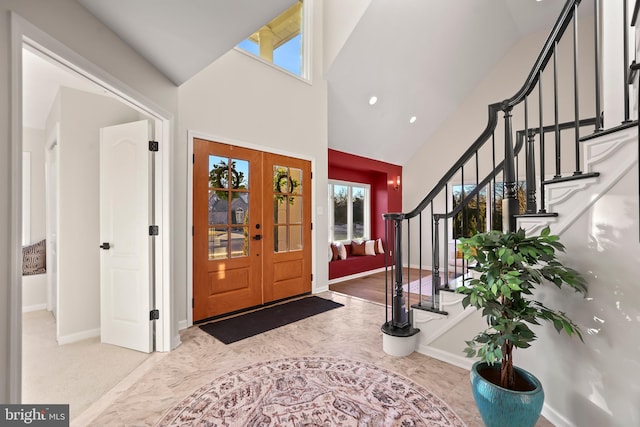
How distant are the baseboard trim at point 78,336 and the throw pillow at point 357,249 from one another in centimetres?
441

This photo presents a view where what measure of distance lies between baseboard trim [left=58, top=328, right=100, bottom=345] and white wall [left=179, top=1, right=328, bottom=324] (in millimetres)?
850

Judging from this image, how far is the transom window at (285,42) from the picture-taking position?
3951 millimetres

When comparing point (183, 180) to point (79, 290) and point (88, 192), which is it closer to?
point (88, 192)

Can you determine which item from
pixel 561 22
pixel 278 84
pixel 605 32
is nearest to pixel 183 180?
pixel 278 84

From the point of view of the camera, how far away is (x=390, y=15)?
4078 mm

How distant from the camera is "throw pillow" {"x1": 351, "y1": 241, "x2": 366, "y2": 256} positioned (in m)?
6.09

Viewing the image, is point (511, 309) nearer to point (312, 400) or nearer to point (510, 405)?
point (510, 405)

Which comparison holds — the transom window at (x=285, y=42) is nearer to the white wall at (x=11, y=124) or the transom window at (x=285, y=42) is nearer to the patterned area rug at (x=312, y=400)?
the white wall at (x=11, y=124)

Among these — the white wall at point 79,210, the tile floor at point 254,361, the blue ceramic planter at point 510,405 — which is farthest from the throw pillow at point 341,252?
the blue ceramic planter at point 510,405

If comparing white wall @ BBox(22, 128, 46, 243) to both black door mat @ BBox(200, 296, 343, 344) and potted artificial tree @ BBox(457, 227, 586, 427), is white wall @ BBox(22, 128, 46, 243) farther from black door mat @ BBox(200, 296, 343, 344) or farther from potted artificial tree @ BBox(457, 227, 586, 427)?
potted artificial tree @ BBox(457, 227, 586, 427)

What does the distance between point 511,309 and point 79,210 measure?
12.5 feet

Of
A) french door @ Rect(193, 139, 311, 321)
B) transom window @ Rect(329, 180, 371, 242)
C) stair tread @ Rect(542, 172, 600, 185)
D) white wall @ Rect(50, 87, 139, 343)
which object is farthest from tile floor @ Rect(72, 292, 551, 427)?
transom window @ Rect(329, 180, 371, 242)

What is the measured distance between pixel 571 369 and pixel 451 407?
709 millimetres

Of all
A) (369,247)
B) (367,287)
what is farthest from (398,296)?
(369,247)
